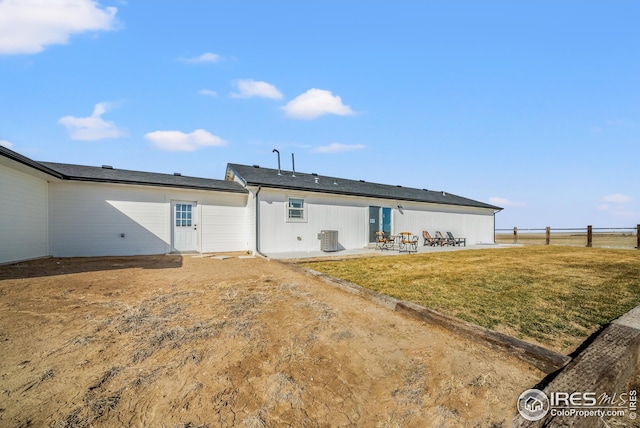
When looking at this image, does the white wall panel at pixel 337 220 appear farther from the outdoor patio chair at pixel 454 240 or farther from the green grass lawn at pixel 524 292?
the green grass lawn at pixel 524 292

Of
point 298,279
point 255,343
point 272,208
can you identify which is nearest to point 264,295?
point 298,279

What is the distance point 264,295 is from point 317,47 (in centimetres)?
946

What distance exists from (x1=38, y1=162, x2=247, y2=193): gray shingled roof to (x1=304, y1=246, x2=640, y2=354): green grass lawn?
20.7 feet

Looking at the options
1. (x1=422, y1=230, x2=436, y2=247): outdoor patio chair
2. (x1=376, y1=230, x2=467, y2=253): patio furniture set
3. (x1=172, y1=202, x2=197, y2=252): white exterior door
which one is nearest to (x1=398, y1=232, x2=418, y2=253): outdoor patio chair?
(x1=376, y1=230, x2=467, y2=253): patio furniture set

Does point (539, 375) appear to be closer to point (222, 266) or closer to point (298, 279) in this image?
point (298, 279)

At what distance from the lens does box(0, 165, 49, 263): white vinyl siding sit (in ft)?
26.0

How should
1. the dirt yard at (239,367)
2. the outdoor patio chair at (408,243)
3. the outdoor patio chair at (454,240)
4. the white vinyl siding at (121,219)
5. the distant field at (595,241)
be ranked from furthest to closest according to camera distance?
the distant field at (595,241)
the outdoor patio chair at (454,240)
the outdoor patio chair at (408,243)
the white vinyl siding at (121,219)
the dirt yard at (239,367)

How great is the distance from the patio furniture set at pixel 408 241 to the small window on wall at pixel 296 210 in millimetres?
4262

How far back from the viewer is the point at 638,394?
2.25 metres

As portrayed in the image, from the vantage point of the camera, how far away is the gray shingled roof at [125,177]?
1020 centimetres

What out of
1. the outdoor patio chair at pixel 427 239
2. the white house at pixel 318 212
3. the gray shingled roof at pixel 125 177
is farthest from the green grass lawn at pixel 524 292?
the outdoor patio chair at pixel 427 239

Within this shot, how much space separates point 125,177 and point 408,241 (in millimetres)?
12591

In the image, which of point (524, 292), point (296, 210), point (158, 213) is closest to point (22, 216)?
point (158, 213)

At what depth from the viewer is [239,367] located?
249 cm
